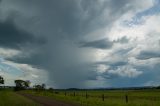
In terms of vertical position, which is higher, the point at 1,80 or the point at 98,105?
the point at 1,80

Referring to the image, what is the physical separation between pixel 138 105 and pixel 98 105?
15.6 ft

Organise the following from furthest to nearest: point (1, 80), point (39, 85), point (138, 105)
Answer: point (1, 80) < point (39, 85) < point (138, 105)

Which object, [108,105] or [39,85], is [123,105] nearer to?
[108,105]

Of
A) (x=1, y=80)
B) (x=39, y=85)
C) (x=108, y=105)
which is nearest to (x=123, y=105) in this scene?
(x=108, y=105)

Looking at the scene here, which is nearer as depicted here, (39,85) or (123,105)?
(123,105)

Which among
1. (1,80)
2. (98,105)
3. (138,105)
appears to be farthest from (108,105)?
(1,80)

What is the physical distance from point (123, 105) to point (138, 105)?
6.80ft

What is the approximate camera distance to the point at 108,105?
33375 mm

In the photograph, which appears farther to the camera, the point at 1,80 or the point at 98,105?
the point at 1,80

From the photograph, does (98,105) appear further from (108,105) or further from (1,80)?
(1,80)

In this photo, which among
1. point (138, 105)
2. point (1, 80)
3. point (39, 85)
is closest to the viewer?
point (138, 105)

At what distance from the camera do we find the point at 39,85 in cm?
13662

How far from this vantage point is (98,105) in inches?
1309

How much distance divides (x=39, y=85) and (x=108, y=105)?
106 meters
